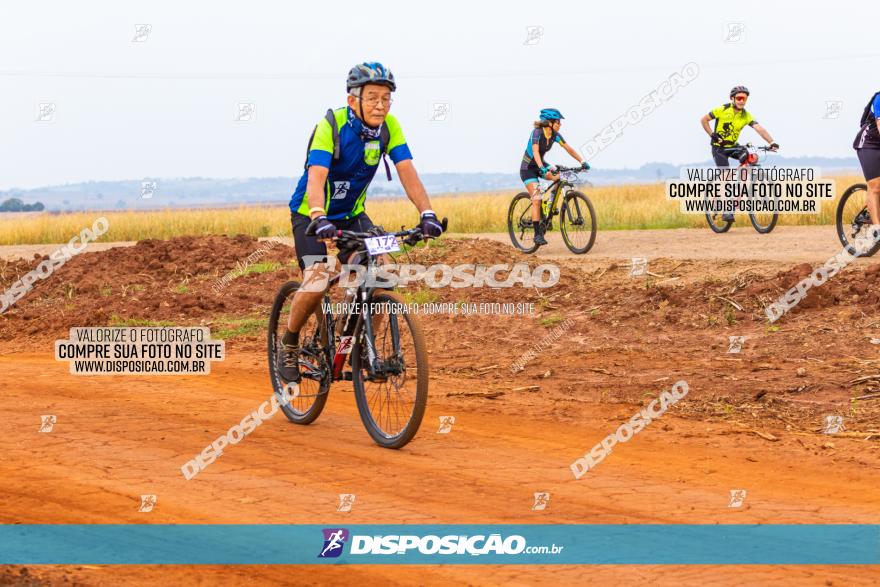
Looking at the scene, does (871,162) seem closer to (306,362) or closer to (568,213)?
(568,213)

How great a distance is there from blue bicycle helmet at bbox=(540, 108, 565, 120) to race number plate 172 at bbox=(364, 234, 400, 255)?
11.4 meters

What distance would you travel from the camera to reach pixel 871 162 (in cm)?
1400

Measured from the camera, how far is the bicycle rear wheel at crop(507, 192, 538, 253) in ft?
64.6

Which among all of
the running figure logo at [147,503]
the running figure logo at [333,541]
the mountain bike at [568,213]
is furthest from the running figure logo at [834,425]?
the mountain bike at [568,213]

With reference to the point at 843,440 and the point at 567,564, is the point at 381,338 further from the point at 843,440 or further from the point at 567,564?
the point at 843,440

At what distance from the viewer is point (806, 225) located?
2402 centimetres

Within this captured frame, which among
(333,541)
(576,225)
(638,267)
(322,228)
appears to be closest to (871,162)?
(638,267)

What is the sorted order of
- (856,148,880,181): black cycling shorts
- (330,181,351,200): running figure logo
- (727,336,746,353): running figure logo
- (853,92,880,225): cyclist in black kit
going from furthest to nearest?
(856,148,880,181): black cycling shorts
(853,92,880,225): cyclist in black kit
(727,336,746,353): running figure logo
(330,181,351,200): running figure logo

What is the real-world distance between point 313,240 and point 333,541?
3069 mm

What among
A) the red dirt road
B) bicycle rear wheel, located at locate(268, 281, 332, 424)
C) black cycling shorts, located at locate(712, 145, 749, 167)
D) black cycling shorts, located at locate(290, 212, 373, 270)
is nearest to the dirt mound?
the red dirt road

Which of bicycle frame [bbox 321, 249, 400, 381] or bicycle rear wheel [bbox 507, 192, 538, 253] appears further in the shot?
bicycle rear wheel [bbox 507, 192, 538, 253]

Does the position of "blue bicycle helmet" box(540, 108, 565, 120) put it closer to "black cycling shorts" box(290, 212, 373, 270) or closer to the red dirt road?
the red dirt road

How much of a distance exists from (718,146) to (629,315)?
8.65 meters

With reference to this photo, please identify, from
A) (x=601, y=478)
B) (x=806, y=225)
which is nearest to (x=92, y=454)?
(x=601, y=478)
